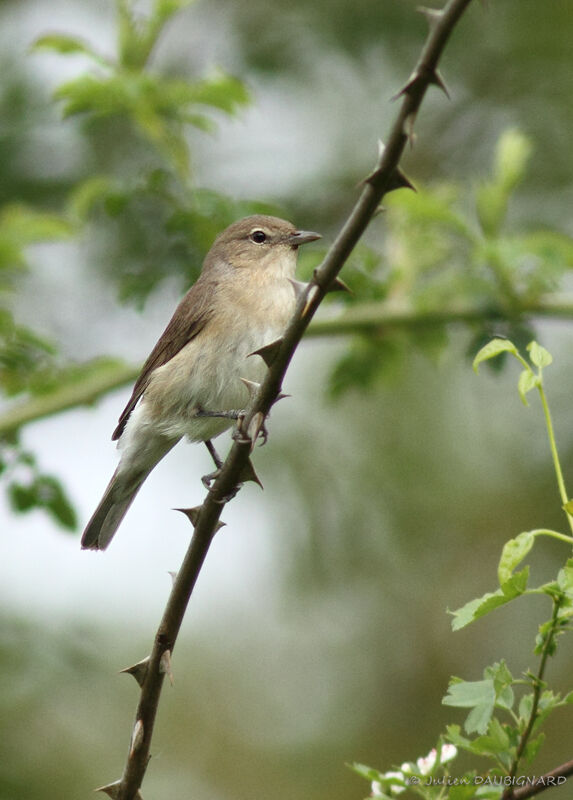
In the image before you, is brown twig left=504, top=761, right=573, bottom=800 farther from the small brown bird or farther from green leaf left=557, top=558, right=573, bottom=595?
the small brown bird

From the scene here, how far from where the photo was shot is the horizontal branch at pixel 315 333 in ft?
16.0

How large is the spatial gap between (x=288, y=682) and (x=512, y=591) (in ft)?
20.6

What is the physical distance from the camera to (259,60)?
8.66 meters

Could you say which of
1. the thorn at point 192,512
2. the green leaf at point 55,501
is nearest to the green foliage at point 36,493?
the green leaf at point 55,501

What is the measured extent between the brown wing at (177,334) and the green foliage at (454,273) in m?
0.68

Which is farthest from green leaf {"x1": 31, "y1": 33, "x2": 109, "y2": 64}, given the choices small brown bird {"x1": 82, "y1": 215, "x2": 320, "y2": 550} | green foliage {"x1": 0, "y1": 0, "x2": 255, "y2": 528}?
small brown bird {"x1": 82, "y1": 215, "x2": 320, "y2": 550}

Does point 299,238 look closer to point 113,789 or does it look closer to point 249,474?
point 249,474

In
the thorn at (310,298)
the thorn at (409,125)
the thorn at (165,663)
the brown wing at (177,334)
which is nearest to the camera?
the thorn at (409,125)

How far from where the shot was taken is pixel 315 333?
4.96 meters

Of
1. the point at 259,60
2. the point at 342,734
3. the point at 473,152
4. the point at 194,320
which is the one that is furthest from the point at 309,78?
the point at 342,734

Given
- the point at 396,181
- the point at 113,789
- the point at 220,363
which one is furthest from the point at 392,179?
the point at 220,363

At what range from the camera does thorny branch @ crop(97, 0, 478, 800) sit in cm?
170

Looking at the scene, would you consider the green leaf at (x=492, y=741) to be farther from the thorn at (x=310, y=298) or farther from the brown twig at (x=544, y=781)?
the thorn at (x=310, y=298)

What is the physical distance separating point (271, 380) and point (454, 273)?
2.83 m
